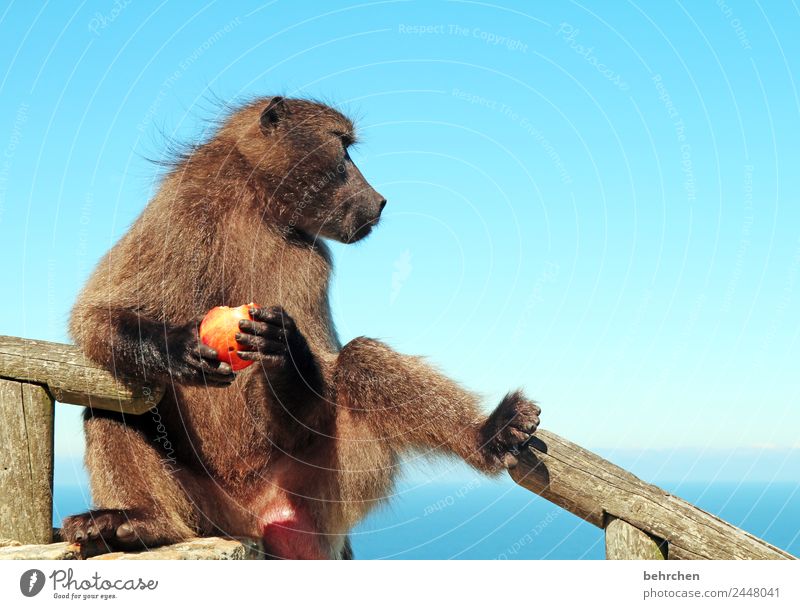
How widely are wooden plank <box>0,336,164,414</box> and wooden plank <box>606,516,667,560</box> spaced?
10.4 feet

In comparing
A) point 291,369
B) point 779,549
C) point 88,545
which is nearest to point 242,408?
point 291,369

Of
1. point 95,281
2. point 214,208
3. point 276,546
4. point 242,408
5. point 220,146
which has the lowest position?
point 276,546

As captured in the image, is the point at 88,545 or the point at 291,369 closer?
the point at 88,545

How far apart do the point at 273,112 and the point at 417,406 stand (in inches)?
124

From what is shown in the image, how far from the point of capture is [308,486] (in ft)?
22.9

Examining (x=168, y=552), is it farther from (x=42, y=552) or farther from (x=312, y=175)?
(x=312, y=175)
